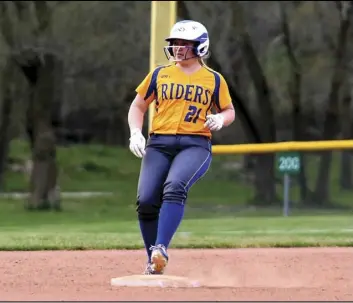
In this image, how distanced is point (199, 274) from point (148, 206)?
34.4 inches

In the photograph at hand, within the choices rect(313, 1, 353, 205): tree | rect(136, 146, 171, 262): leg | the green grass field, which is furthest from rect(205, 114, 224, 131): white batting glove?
rect(313, 1, 353, 205): tree

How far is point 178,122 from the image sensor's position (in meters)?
6.50

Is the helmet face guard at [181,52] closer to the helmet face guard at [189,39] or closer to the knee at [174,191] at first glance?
the helmet face guard at [189,39]

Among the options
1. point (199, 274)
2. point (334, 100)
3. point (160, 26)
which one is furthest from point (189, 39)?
point (334, 100)

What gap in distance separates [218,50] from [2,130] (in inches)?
351

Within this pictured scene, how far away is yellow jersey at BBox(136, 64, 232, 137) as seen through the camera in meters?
6.47

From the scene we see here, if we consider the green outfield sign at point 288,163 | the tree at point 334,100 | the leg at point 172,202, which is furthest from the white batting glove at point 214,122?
the tree at point 334,100

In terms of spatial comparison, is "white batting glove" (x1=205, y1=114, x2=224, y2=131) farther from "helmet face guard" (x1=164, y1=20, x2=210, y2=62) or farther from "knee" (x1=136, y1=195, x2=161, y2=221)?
"knee" (x1=136, y1=195, x2=161, y2=221)

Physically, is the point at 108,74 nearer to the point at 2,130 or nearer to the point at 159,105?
the point at 2,130

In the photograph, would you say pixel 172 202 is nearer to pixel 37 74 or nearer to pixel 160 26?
pixel 160 26

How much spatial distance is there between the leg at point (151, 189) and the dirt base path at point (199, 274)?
1.52ft

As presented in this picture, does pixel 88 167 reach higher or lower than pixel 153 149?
lower

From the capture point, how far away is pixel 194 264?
7.66 meters

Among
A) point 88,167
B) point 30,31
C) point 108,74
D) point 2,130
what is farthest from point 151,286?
point 88,167
